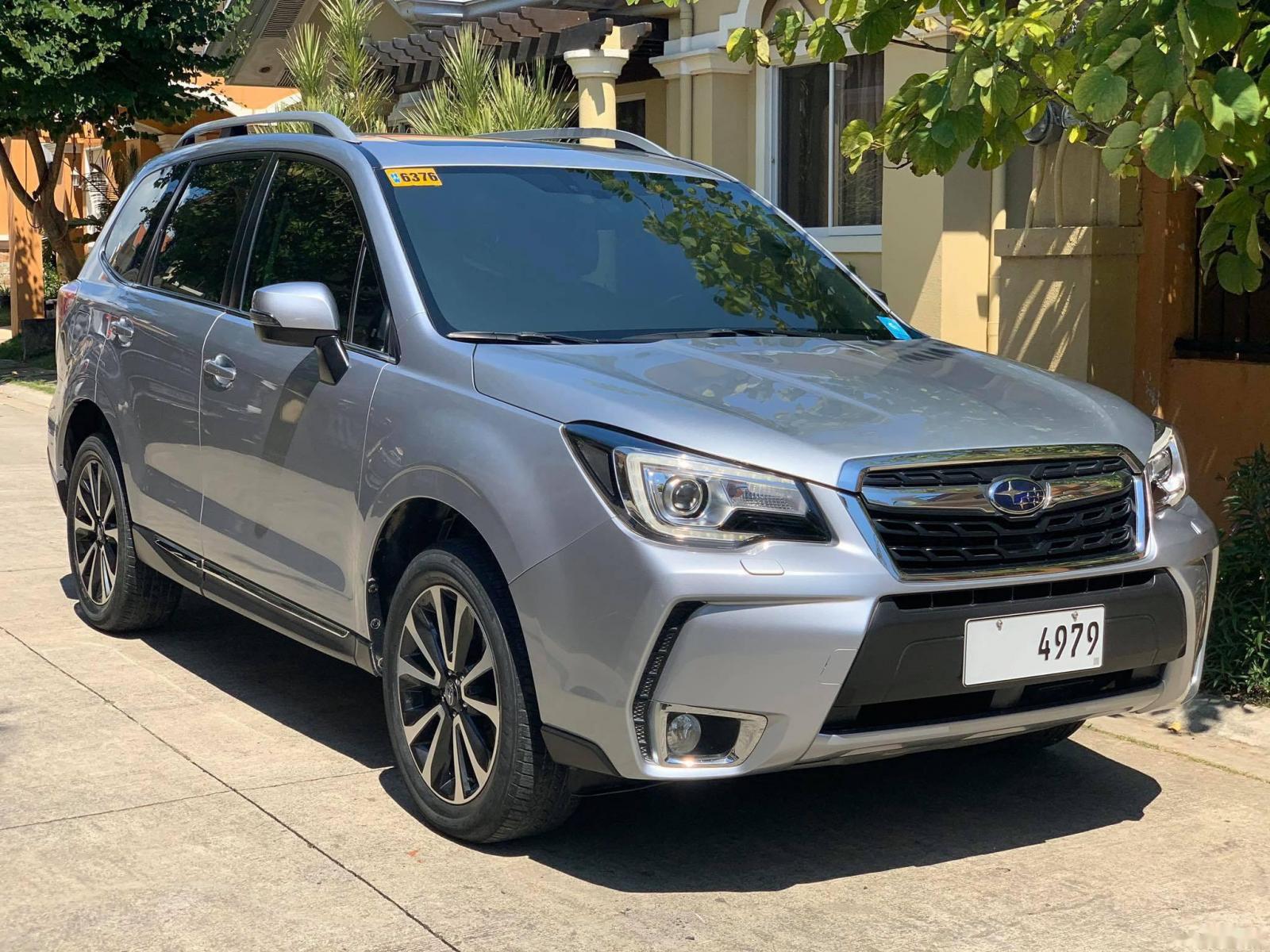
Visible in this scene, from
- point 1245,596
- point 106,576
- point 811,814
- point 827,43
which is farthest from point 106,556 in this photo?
point 1245,596

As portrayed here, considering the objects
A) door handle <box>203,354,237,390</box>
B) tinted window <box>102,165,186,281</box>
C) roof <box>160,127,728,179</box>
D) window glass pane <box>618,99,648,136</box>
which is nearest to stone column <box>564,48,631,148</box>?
window glass pane <box>618,99,648,136</box>

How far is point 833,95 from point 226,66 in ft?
30.2

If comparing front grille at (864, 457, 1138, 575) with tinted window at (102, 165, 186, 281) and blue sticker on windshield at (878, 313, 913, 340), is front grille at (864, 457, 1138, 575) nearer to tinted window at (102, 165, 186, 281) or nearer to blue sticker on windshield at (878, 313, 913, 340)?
blue sticker on windshield at (878, 313, 913, 340)

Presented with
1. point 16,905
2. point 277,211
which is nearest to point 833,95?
point 277,211

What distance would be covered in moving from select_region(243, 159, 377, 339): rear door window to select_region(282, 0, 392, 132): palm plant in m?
11.6

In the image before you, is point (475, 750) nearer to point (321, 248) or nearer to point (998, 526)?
point (998, 526)

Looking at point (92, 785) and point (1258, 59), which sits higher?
point (1258, 59)

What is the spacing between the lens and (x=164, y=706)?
5.72m

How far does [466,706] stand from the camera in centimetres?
433

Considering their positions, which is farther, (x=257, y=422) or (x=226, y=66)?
(x=226, y=66)

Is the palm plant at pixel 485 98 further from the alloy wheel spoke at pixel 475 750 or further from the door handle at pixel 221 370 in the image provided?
the alloy wheel spoke at pixel 475 750

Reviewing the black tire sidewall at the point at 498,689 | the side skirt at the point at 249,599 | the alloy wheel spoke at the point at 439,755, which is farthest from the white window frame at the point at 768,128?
the alloy wheel spoke at the point at 439,755

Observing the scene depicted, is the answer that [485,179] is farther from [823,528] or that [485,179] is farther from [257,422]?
[823,528]

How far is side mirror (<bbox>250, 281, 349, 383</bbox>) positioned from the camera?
15.5ft
